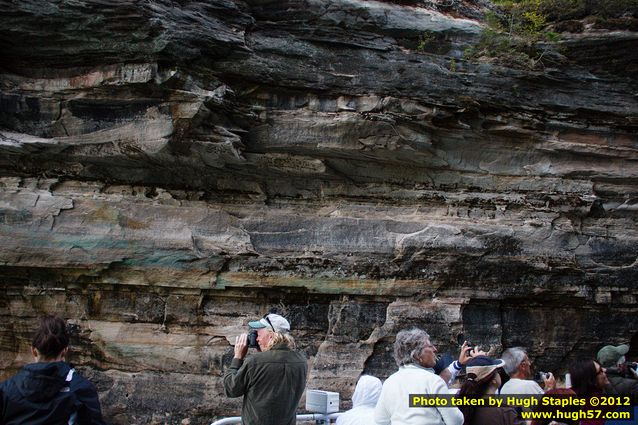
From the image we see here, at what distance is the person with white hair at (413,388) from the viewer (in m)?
3.79

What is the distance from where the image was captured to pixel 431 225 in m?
9.12

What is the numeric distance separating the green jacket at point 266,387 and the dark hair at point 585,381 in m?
2.16

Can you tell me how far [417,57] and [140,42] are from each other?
4.44 metres

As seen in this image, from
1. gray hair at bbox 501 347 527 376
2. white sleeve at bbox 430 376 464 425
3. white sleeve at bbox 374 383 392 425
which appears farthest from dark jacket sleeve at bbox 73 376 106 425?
gray hair at bbox 501 347 527 376

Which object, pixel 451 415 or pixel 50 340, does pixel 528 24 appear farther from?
pixel 50 340

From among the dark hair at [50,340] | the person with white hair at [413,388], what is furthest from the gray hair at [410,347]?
the dark hair at [50,340]

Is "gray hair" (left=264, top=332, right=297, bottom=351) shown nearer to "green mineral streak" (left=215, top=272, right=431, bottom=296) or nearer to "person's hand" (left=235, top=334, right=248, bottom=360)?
"person's hand" (left=235, top=334, right=248, bottom=360)

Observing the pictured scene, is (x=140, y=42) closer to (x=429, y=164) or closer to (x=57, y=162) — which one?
(x=57, y=162)

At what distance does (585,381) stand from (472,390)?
88 cm

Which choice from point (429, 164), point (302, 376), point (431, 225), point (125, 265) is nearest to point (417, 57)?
point (429, 164)

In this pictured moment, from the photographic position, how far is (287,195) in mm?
9516

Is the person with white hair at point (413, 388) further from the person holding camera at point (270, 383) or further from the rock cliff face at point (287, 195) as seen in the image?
the rock cliff face at point (287, 195)

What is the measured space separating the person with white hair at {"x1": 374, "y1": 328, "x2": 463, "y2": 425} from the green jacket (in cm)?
81

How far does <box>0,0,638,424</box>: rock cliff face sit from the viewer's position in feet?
28.0
